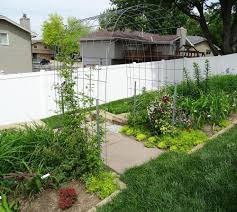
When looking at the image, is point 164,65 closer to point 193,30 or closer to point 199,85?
point 199,85

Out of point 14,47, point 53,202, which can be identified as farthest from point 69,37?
point 14,47

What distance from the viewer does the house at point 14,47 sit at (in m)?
22.0

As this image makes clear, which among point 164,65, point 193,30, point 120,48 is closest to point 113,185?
point 164,65

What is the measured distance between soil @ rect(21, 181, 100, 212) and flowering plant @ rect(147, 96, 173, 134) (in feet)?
7.60

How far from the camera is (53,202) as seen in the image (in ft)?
12.9

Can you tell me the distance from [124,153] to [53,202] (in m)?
1.82

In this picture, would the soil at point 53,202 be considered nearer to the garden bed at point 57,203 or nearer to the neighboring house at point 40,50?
the garden bed at point 57,203

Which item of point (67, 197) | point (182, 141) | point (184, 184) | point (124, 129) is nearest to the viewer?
point (67, 197)

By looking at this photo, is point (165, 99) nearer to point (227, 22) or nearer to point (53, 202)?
point (53, 202)

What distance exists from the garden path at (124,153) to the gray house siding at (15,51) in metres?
18.2

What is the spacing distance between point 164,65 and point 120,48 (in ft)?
37.8

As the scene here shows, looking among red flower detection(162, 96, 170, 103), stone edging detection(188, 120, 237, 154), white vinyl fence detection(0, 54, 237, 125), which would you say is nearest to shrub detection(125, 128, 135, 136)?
red flower detection(162, 96, 170, 103)

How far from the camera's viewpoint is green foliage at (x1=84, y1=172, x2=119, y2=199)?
4.05 meters

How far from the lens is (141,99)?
726 centimetres
